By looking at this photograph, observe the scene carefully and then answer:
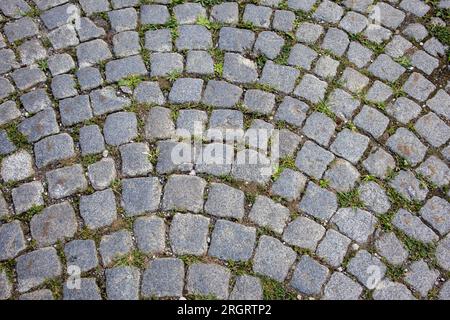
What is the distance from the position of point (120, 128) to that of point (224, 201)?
3.13ft

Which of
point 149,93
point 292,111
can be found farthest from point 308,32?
point 149,93

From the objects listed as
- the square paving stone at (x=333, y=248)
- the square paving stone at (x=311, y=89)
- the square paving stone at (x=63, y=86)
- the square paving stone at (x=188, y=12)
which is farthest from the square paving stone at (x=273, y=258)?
the square paving stone at (x=188, y=12)

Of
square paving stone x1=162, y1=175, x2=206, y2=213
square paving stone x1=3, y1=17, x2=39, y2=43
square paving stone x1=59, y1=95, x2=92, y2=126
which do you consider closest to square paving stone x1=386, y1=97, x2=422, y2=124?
square paving stone x1=162, y1=175, x2=206, y2=213

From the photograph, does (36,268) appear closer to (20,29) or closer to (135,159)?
(135,159)

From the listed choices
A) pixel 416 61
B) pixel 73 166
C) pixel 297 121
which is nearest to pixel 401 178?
pixel 297 121

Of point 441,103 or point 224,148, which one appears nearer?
point 224,148

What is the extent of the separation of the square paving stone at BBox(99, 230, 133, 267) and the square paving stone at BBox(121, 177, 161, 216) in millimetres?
160

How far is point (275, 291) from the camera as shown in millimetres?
3119

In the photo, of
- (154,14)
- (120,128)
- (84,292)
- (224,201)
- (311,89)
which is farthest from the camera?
(154,14)

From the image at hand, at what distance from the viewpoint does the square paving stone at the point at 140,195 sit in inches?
132

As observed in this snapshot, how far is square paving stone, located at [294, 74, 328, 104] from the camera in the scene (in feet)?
12.6

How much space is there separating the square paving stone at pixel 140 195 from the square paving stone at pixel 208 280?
517 millimetres

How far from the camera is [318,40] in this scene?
4109 millimetres

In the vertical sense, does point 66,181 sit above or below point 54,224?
above
